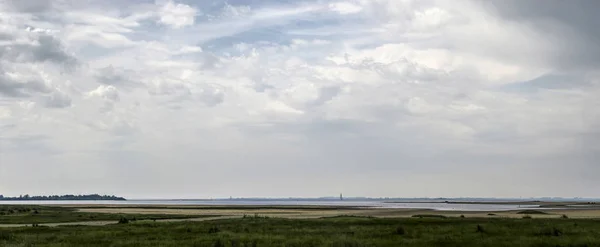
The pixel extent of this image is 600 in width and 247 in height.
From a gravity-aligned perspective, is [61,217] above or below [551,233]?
above

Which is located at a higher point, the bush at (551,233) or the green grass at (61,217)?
the green grass at (61,217)

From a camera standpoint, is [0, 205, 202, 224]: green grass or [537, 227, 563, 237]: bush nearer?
[537, 227, 563, 237]: bush

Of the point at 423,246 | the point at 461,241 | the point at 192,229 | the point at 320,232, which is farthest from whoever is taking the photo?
the point at 192,229

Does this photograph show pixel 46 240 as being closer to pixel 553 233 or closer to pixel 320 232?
pixel 320 232

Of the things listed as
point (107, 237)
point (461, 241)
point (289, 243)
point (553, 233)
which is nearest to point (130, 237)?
point (107, 237)

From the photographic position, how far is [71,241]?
134 ft

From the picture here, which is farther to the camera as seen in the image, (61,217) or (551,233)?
(61,217)

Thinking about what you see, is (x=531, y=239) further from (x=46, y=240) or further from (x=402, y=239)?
(x=46, y=240)

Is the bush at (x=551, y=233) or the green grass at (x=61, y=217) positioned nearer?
the bush at (x=551, y=233)

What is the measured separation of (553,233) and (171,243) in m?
28.6

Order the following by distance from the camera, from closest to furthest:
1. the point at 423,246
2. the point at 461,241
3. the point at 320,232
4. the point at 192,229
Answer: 1. the point at 423,246
2. the point at 461,241
3. the point at 320,232
4. the point at 192,229

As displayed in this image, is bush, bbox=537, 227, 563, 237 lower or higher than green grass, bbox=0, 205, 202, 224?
lower

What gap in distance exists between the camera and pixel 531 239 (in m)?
40.4

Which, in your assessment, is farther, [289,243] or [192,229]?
[192,229]
